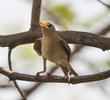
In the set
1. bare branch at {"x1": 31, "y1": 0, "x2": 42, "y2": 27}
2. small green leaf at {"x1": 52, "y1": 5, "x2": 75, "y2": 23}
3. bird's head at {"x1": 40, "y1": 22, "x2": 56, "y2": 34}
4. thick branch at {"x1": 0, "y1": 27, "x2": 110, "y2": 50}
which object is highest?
bare branch at {"x1": 31, "y1": 0, "x2": 42, "y2": 27}

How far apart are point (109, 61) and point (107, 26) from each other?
779mm

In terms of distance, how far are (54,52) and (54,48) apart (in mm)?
65

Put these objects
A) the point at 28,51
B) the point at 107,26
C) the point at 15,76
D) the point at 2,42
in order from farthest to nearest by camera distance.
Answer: the point at 28,51 < the point at 107,26 < the point at 2,42 < the point at 15,76

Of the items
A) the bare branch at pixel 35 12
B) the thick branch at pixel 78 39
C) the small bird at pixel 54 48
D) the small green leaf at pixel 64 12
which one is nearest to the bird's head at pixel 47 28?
the small bird at pixel 54 48

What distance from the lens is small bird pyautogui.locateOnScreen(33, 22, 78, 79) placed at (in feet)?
12.1

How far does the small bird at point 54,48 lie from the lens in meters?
3.67

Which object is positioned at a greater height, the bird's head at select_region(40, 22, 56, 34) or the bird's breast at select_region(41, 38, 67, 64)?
the bird's head at select_region(40, 22, 56, 34)

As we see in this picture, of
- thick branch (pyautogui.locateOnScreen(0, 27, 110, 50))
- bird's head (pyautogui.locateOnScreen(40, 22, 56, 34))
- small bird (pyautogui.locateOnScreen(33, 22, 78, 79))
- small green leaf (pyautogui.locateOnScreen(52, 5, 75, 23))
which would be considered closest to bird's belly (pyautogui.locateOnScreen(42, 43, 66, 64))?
small bird (pyautogui.locateOnScreen(33, 22, 78, 79))

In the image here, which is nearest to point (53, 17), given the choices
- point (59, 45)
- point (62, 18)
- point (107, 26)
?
point (62, 18)

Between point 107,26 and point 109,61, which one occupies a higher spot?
point 107,26

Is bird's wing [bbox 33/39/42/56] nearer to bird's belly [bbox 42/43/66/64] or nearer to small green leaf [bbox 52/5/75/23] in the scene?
bird's belly [bbox 42/43/66/64]

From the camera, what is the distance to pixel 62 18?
200 inches

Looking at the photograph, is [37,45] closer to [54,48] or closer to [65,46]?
[54,48]

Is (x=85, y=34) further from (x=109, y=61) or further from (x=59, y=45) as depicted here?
(x=109, y=61)
